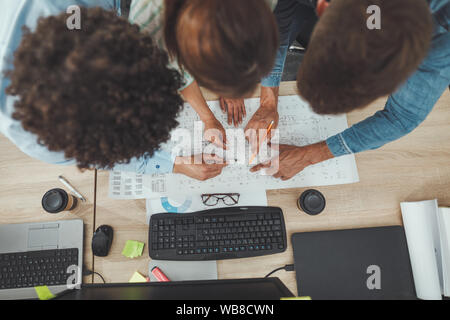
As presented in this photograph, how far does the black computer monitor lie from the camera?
1.86 feet

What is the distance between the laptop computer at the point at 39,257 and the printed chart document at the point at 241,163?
18 centimetres

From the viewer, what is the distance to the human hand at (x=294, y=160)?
2.76ft

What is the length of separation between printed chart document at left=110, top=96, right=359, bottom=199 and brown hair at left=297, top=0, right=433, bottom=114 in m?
0.40

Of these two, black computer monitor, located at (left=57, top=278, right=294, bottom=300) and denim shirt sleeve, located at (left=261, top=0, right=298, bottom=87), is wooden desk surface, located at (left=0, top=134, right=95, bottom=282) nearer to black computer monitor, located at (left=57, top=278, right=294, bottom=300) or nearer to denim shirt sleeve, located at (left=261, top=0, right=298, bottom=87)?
black computer monitor, located at (left=57, top=278, right=294, bottom=300)

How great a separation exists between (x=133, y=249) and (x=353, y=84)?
72cm

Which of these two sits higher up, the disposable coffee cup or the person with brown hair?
the person with brown hair

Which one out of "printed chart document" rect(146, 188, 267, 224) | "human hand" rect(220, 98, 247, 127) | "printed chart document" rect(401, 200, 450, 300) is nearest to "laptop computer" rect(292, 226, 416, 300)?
"printed chart document" rect(401, 200, 450, 300)

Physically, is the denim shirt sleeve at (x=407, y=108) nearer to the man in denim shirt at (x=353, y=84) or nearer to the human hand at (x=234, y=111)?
the man in denim shirt at (x=353, y=84)

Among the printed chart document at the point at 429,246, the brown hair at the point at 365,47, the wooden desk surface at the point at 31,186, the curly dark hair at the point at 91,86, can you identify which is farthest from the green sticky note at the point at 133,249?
the printed chart document at the point at 429,246

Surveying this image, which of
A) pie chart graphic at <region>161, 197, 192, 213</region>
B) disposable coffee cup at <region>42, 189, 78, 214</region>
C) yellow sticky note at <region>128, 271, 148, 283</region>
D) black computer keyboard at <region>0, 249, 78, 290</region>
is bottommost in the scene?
yellow sticky note at <region>128, 271, 148, 283</region>

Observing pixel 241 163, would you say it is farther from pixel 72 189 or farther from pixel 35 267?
pixel 35 267

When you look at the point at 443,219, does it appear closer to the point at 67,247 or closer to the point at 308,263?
the point at 308,263

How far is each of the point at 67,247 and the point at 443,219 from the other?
1.10 m
